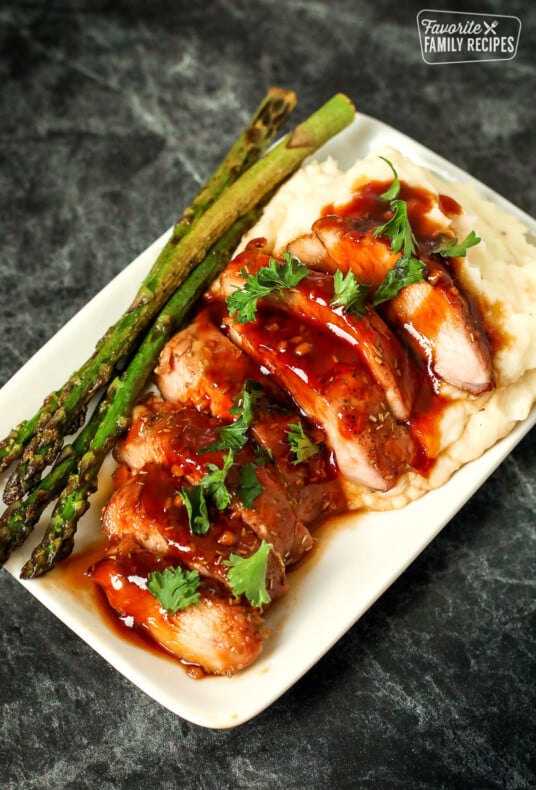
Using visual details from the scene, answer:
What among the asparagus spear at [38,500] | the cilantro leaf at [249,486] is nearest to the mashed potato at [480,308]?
the cilantro leaf at [249,486]

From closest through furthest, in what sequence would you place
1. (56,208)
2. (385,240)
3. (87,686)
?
(385,240)
(87,686)
(56,208)

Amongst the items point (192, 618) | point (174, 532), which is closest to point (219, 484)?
point (174, 532)

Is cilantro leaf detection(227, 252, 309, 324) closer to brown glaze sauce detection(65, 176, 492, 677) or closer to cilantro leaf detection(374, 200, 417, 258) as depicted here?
brown glaze sauce detection(65, 176, 492, 677)

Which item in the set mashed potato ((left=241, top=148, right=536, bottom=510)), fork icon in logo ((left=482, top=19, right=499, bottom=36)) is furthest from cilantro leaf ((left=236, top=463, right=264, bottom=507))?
fork icon in logo ((left=482, top=19, right=499, bottom=36))

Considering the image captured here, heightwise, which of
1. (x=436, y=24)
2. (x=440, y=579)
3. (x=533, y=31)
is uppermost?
(x=436, y=24)

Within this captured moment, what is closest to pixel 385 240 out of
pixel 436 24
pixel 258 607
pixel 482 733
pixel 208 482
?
pixel 208 482

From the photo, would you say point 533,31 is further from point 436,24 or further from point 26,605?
point 26,605

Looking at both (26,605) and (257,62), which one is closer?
(26,605)

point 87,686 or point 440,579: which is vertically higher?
point 87,686
